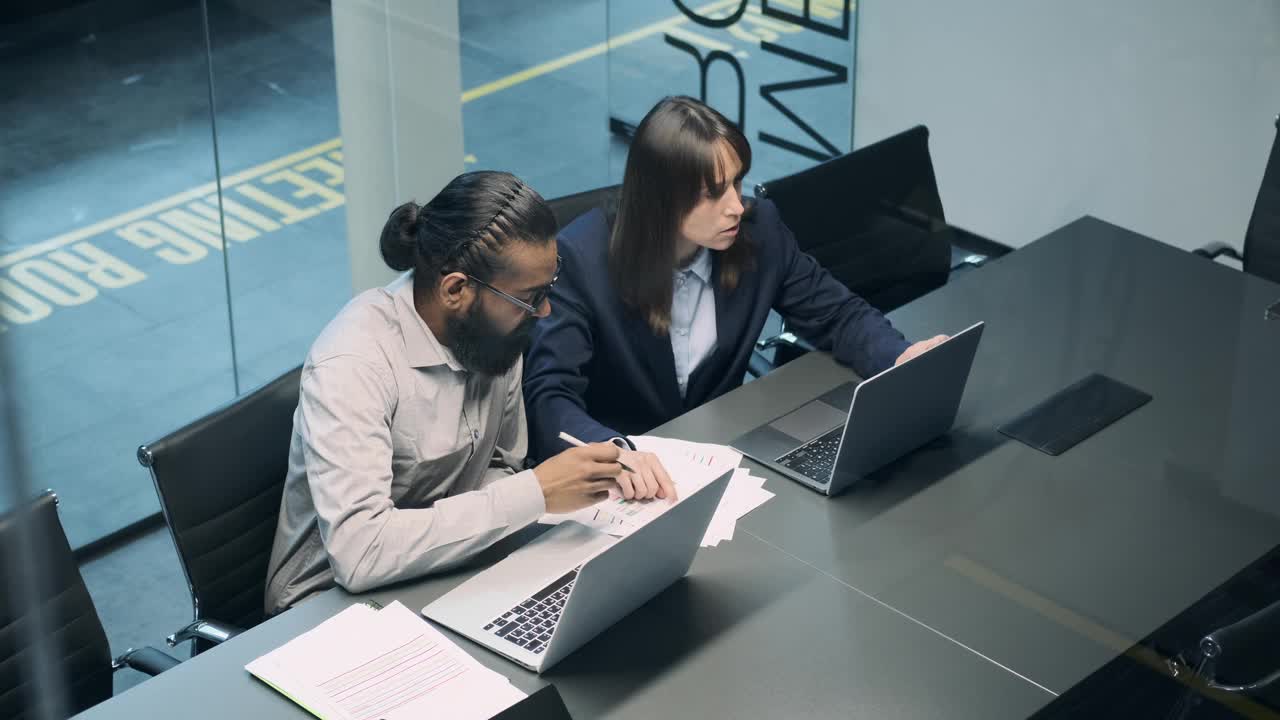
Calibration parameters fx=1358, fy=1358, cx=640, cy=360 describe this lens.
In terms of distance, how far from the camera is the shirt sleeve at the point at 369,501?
2062mm

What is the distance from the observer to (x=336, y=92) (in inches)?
138

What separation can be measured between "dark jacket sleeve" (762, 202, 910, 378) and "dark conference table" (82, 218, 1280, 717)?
0.06 meters

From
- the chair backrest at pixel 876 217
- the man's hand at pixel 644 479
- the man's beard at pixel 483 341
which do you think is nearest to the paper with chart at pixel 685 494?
the man's hand at pixel 644 479

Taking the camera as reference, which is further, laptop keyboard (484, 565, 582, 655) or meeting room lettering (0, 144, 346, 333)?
meeting room lettering (0, 144, 346, 333)

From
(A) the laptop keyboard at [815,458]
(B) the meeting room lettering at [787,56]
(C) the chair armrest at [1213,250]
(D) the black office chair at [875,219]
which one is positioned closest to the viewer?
(A) the laptop keyboard at [815,458]

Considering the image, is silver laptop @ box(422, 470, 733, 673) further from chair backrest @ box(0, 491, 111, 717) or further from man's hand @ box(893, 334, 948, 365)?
man's hand @ box(893, 334, 948, 365)

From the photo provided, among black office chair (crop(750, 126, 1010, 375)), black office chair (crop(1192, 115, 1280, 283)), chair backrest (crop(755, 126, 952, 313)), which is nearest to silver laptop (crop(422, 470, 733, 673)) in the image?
black office chair (crop(750, 126, 1010, 375))

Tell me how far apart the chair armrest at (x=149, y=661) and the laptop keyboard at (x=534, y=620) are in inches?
20.4

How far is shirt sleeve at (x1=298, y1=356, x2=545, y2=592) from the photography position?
2062mm

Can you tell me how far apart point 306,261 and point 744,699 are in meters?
2.10

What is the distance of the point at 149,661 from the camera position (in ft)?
6.97

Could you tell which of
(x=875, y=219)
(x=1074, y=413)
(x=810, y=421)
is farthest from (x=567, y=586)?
(x=875, y=219)

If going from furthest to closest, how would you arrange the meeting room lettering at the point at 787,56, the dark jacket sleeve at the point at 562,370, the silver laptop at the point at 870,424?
1. the meeting room lettering at the point at 787,56
2. the dark jacket sleeve at the point at 562,370
3. the silver laptop at the point at 870,424

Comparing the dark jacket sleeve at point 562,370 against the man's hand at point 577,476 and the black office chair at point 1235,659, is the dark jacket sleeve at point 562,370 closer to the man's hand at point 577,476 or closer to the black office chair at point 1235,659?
the man's hand at point 577,476
